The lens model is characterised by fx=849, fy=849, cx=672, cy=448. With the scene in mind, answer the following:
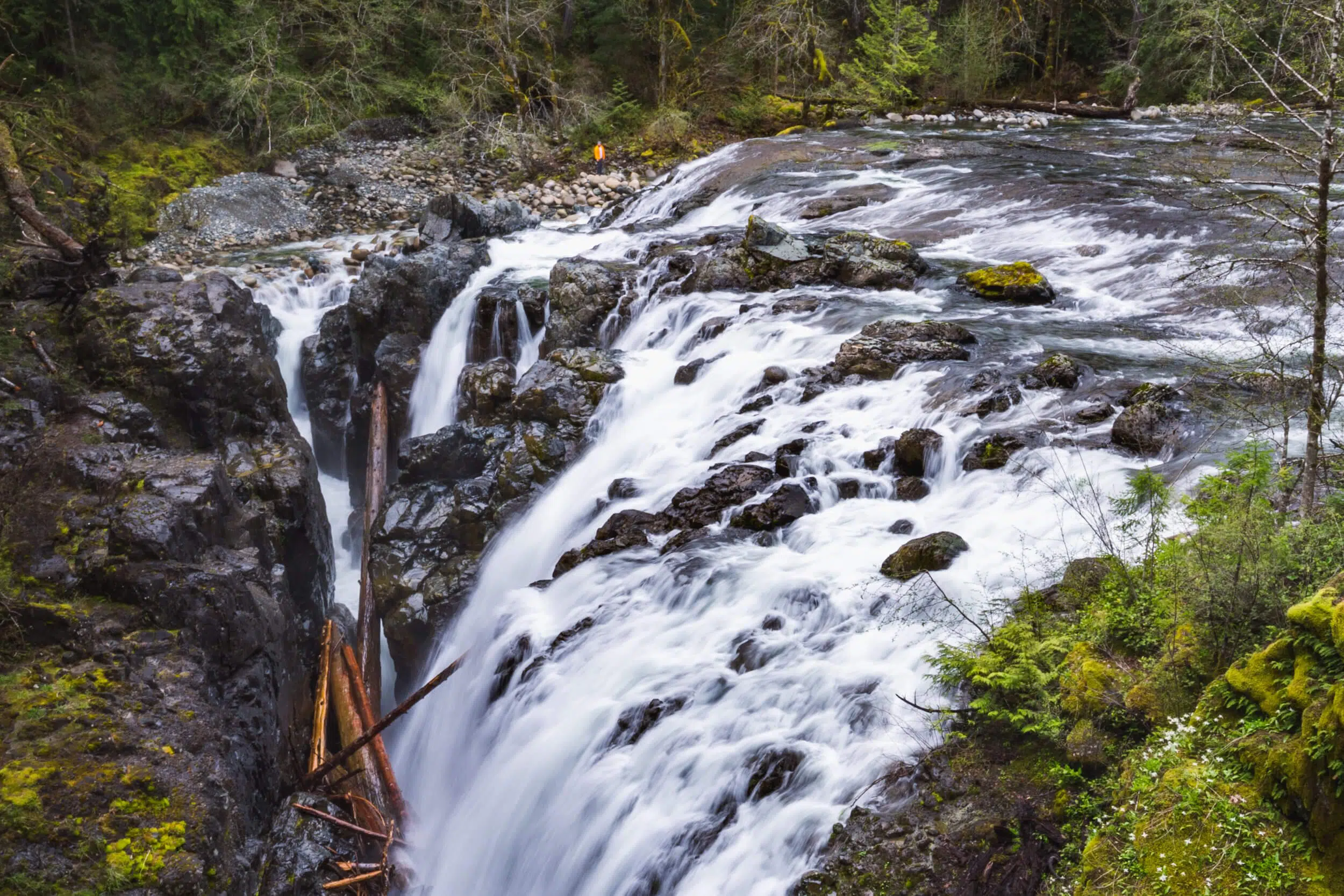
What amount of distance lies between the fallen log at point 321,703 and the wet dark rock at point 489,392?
9.86 feet

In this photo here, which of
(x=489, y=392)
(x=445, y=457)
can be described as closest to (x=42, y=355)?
(x=445, y=457)

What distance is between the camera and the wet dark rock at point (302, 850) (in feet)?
17.8

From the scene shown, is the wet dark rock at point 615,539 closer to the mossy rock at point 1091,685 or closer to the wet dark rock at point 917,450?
the wet dark rock at point 917,450

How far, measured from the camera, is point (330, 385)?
12.9 metres

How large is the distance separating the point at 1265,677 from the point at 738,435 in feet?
18.3

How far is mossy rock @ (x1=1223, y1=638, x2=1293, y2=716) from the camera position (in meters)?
3.22

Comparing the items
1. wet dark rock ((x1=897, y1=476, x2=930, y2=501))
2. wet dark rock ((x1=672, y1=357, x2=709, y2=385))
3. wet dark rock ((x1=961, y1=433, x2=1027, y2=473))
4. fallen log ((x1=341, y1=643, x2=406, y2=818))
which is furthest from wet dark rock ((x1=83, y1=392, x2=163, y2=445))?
wet dark rock ((x1=961, y1=433, x2=1027, y2=473))

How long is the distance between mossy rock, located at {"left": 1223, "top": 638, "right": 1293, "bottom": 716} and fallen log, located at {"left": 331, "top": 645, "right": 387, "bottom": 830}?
546 cm

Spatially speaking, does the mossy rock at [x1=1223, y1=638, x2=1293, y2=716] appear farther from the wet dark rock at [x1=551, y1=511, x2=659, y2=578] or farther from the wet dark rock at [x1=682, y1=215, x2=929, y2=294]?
the wet dark rock at [x1=682, y1=215, x2=929, y2=294]

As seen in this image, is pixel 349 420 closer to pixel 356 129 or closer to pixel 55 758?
pixel 55 758

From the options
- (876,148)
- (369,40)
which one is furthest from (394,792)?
(369,40)

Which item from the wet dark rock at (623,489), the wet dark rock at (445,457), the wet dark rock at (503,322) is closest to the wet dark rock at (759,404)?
the wet dark rock at (623,489)

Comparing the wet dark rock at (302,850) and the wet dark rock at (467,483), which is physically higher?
the wet dark rock at (467,483)

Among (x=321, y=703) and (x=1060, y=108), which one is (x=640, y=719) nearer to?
(x=321, y=703)
